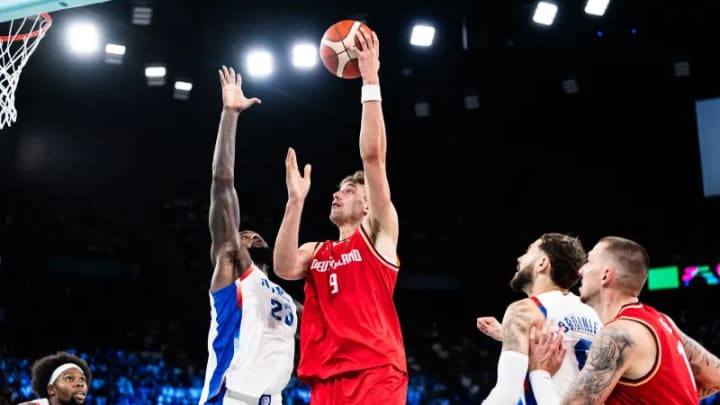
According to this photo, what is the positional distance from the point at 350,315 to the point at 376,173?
68cm

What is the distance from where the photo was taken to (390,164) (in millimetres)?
16219

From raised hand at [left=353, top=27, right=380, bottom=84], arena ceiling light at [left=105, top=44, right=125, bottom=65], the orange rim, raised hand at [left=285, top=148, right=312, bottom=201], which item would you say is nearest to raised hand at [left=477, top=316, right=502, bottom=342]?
raised hand at [left=285, top=148, right=312, bottom=201]

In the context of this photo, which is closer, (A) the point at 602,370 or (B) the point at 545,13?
(A) the point at 602,370

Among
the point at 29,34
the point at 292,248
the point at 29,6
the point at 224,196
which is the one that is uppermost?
the point at 29,34

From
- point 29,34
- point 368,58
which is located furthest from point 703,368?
point 29,34

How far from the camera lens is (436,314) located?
52.9ft

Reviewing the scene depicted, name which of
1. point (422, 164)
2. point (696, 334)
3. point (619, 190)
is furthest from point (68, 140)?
point (696, 334)

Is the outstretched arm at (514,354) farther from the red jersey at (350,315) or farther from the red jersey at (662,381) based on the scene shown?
the red jersey at (350,315)

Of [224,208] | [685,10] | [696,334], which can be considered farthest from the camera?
[696,334]

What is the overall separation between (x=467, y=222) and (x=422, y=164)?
5.18ft

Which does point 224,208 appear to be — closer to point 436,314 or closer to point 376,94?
point 376,94

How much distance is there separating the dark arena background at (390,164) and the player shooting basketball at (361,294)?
287 inches

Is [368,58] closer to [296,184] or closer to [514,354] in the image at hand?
[296,184]

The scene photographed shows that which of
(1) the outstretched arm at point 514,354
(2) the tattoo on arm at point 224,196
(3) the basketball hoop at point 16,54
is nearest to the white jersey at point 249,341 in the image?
(2) the tattoo on arm at point 224,196
